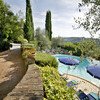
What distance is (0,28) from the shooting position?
11281 millimetres

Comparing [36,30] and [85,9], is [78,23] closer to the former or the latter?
[85,9]

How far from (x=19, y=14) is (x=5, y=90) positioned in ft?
44.6

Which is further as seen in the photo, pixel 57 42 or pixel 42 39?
pixel 57 42

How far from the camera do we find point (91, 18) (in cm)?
286

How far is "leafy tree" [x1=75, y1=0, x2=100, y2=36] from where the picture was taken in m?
2.63

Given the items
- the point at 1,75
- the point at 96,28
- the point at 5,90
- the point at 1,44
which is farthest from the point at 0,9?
the point at 96,28

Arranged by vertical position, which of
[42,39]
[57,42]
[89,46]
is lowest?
[89,46]

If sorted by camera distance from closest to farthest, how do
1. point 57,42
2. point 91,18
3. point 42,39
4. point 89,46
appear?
point 89,46
point 91,18
point 42,39
point 57,42

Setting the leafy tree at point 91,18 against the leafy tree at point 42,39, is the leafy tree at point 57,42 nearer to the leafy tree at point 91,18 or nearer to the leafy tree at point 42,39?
the leafy tree at point 42,39

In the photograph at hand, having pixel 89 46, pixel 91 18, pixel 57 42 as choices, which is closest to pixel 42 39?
pixel 57 42

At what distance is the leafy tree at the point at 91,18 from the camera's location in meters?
2.63

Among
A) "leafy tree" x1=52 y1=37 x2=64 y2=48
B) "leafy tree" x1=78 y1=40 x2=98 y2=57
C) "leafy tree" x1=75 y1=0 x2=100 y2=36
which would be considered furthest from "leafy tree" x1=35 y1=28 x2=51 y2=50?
"leafy tree" x1=78 y1=40 x2=98 y2=57

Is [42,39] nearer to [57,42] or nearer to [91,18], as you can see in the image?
[57,42]

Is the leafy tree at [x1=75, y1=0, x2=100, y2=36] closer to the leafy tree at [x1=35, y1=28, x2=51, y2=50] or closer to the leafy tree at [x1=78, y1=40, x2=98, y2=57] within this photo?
the leafy tree at [x1=78, y1=40, x2=98, y2=57]
